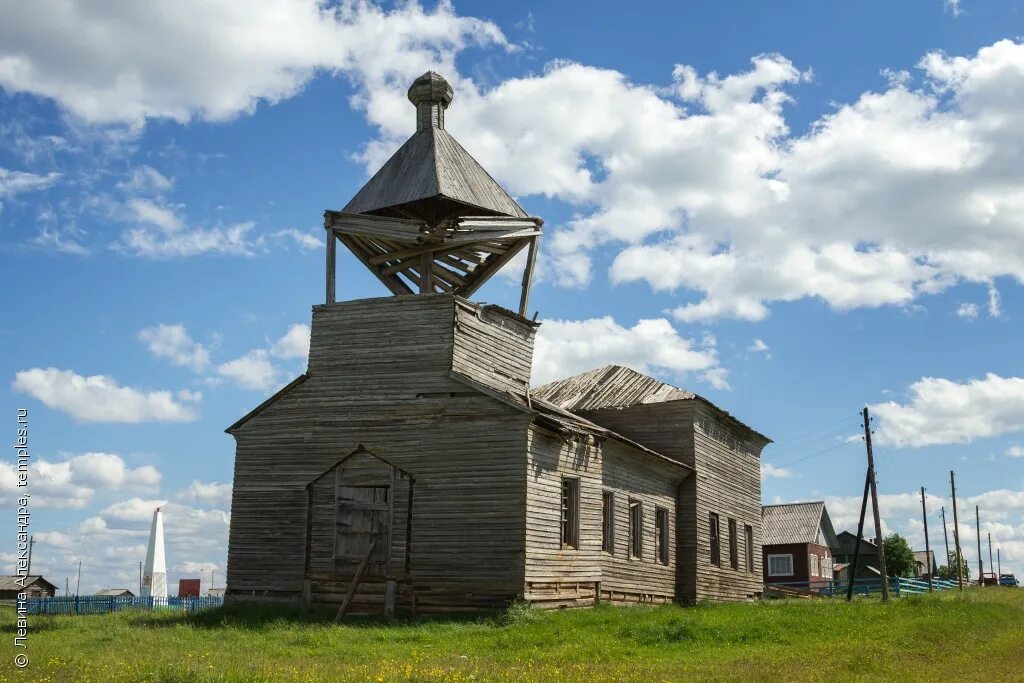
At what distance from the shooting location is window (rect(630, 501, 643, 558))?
2983 cm

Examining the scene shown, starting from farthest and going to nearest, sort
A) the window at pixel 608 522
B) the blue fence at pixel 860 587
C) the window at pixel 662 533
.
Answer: the blue fence at pixel 860 587 → the window at pixel 662 533 → the window at pixel 608 522

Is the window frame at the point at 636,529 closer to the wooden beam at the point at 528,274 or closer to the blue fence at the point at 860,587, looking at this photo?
the wooden beam at the point at 528,274

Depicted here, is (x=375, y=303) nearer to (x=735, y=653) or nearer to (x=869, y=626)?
(x=735, y=653)

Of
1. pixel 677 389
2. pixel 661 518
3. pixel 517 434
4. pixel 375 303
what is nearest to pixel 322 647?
pixel 517 434

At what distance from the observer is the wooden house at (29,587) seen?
6321 centimetres

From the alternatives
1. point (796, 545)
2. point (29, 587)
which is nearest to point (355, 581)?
point (796, 545)

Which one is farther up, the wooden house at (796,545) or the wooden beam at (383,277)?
the wooden beam at (383,277)

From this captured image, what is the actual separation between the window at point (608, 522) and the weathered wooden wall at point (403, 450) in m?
4.71

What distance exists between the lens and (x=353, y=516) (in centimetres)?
2486

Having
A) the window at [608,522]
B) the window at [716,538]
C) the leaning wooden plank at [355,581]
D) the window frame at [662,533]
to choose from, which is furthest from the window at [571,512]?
the window at [716,538]

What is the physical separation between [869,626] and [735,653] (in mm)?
5805

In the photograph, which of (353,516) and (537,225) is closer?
(353,516)

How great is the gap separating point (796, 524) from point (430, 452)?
140ft

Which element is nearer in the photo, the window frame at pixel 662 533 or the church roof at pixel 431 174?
the church roof at pixel 431 174
